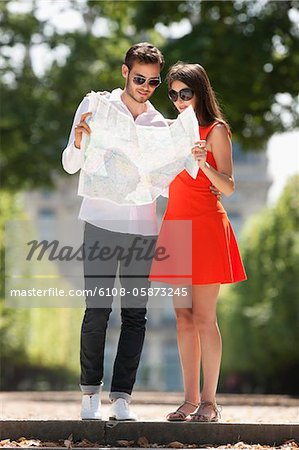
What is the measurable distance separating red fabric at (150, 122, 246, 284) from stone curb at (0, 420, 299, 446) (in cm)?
90

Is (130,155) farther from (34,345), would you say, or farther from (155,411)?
(34,345)

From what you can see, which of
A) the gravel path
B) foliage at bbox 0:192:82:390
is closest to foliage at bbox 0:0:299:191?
the gravel path

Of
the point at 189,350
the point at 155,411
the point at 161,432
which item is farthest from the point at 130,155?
the point at 155,411

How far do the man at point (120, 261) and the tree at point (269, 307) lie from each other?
91.8 feet

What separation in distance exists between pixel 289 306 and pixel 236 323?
6.66 metres

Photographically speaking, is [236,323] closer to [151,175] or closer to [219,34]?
[219,34]

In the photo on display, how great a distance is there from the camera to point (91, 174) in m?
6.96

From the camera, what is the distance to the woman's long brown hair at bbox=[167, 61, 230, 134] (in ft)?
23.3

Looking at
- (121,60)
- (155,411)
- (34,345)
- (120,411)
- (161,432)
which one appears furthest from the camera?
(34,345)

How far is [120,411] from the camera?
6949 millimetres

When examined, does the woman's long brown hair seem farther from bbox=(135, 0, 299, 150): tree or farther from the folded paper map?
bbox=(135, 0, 299, 150): tree

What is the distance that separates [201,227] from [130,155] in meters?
0.65

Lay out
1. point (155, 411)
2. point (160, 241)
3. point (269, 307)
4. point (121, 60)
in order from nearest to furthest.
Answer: point (160, 241) < point (155, 411) < point (121, 60) < point (269, 307)

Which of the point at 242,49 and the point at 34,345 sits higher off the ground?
the point at 242,49
